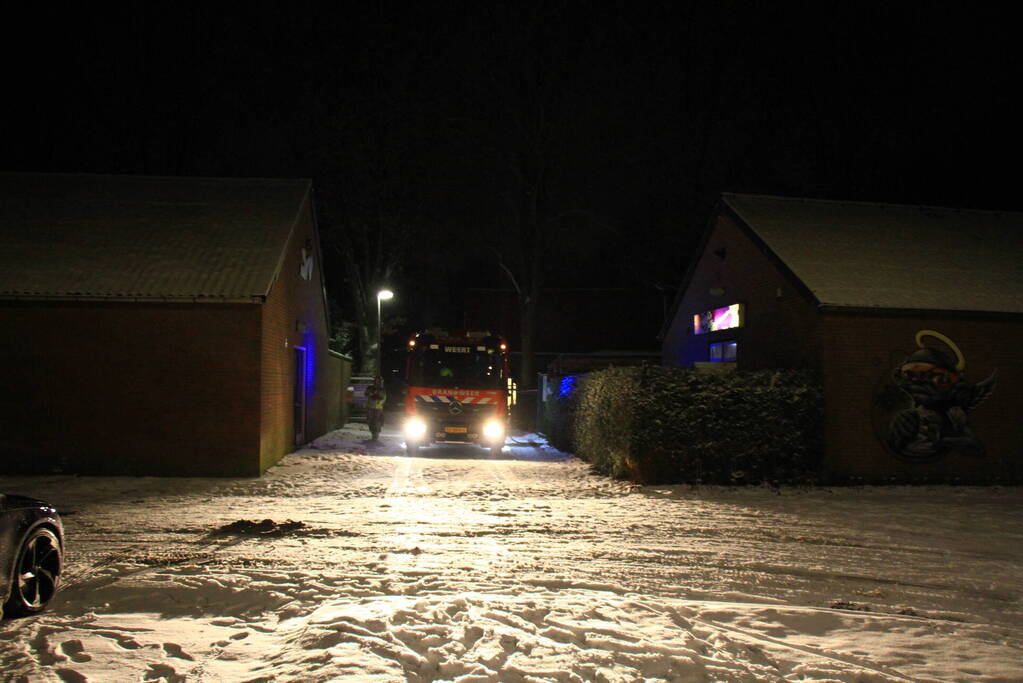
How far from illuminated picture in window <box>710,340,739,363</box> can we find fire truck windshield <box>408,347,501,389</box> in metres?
5.69

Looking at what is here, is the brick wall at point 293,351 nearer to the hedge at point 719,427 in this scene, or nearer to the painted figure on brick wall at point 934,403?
the hedge at point 719,427

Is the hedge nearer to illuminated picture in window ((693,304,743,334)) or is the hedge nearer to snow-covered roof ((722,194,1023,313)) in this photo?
snow-covered roof ((722,194,1023,313))

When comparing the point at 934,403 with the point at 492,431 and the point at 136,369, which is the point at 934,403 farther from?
the point at 136,369

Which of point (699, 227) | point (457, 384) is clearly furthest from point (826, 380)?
point (699, 227)

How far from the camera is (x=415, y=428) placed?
64.4 feet

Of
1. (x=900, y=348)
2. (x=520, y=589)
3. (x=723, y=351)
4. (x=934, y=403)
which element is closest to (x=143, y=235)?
(x=520, y=589)

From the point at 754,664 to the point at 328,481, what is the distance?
1012 cm

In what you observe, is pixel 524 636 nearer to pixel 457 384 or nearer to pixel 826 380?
pixel 826 380

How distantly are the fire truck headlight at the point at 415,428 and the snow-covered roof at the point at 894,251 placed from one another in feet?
30.0

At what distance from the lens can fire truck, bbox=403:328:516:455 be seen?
19578 millimetres

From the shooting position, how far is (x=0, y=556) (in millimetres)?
5516

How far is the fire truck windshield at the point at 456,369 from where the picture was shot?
1992 cm

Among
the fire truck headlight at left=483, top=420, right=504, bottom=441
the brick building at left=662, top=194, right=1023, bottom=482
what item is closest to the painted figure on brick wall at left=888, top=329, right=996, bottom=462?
the brick building at left=662, top=194, right=1023, bottom=482

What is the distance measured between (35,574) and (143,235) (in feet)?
40.4
